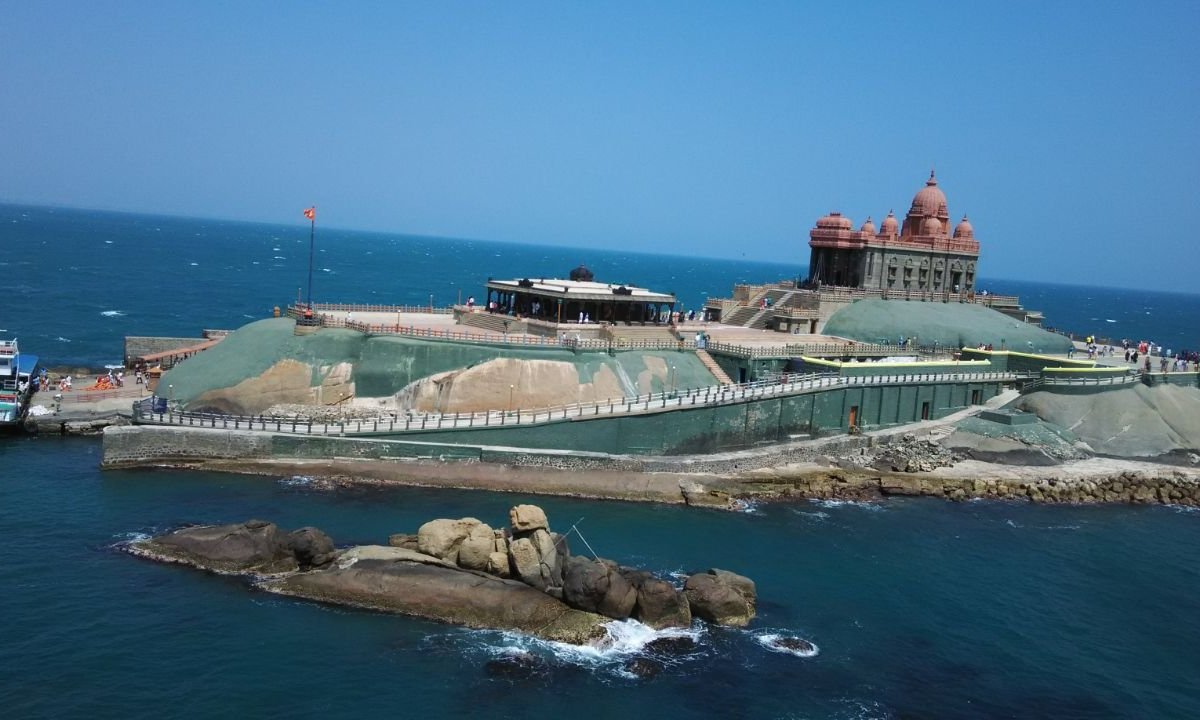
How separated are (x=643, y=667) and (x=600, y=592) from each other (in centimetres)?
349

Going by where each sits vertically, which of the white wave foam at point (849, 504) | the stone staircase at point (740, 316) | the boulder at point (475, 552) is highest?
the stone staircase at point (740, 316)

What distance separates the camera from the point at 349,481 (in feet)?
158

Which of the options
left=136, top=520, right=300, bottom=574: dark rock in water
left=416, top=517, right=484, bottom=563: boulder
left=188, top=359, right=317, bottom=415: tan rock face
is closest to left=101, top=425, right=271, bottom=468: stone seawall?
left=188, top=359, right=317, bottom=415: tan rock face

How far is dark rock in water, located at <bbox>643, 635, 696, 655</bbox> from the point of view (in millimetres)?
32656

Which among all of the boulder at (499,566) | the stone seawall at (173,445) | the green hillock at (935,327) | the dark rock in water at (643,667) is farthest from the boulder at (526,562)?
the green hillock at (935,327)

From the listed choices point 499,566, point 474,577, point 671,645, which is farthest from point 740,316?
point 671,645

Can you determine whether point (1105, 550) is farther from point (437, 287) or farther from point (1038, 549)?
point (437, 287)

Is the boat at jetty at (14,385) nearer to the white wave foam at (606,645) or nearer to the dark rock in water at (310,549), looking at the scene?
the dark rock in water at (310,549)

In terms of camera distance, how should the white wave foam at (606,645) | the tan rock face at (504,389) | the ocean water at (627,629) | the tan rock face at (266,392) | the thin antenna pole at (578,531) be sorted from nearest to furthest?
the ocean water at (627,629), the white wave foam at (606,645), the thin antenna pole at (578,531), the tan rock face at (266,392), the tan rock face at (504,389)

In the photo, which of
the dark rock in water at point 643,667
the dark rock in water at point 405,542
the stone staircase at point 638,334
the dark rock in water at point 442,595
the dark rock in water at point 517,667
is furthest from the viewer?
the stone staircase at point 638,334

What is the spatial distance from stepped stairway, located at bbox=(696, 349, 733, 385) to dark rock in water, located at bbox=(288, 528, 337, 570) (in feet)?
97.2

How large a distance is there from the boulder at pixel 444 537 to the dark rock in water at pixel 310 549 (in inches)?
129

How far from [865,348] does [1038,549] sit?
24.3 meters

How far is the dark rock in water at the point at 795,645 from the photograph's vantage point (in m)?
33.3
